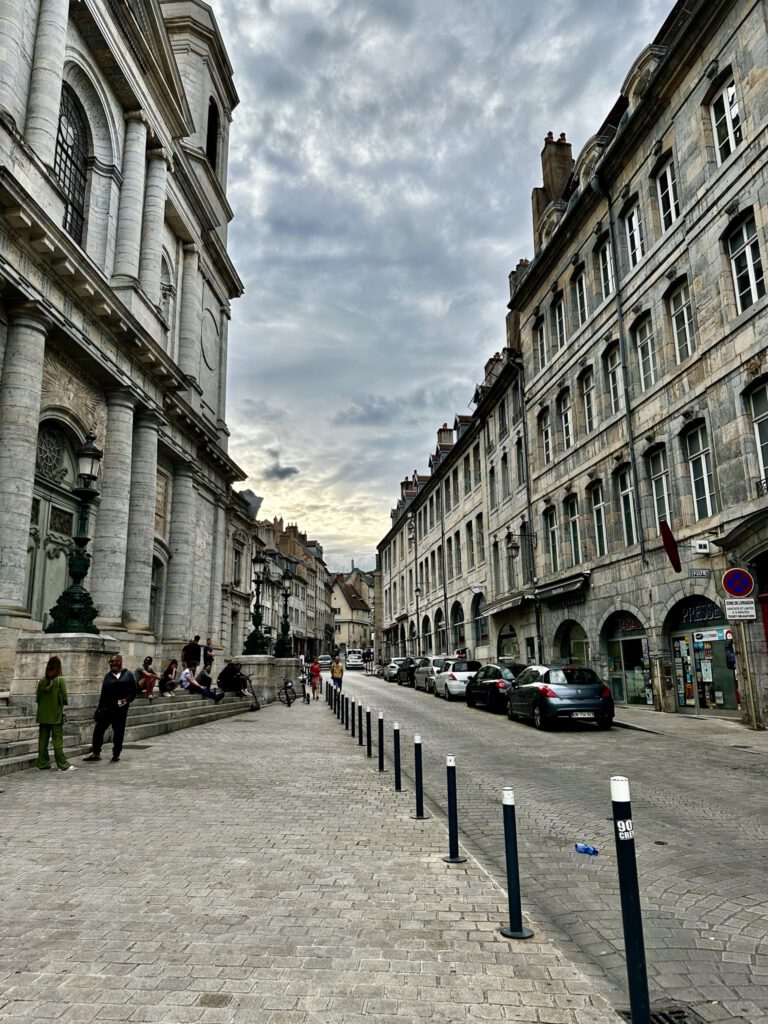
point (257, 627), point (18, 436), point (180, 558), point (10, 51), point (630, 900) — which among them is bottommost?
point (630, 900)

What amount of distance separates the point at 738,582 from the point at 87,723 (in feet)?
39.8

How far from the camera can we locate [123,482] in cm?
2075

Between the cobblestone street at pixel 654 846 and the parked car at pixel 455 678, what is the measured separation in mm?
13379

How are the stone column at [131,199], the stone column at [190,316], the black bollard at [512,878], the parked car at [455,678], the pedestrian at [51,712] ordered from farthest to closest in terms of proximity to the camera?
the stone column at [190,316], the parked car at [455,678], the stone column at [131,199], the pedestrian at [51,712], the black bollard at [512,878]

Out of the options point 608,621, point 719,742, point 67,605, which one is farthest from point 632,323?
point 67,605

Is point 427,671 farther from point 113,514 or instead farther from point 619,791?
point 619,791

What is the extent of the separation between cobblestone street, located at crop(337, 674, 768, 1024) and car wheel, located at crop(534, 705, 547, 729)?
2065 millimetres

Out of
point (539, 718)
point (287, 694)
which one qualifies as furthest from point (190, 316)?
point (539, 718)

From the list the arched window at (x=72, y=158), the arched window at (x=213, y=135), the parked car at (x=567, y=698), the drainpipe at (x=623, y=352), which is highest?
the arched window at (x=213, y=135)

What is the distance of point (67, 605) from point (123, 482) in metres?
8.38

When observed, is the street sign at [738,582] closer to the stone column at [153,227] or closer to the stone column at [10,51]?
the stone column at [10,51]

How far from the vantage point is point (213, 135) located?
3716 centimetres

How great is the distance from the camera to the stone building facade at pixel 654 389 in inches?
633

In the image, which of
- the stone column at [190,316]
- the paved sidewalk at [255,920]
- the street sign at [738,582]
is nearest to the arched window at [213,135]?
the stone column at [190,316]
